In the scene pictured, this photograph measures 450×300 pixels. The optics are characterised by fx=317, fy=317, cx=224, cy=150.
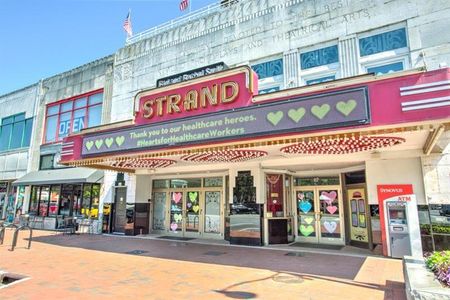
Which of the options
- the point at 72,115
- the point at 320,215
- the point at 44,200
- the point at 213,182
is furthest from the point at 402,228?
the point at 44,200

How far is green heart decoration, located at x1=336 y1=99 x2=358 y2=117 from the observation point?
6.75m

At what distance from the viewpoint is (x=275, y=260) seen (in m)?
8.92

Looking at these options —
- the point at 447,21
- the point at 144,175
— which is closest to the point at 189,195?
the point at 144,175

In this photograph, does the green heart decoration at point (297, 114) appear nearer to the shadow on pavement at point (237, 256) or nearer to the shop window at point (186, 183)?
the shadow on pavement at point (237, 256)

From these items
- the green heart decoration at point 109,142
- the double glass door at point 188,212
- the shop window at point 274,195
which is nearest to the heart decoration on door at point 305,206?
the shop window at point 274,195

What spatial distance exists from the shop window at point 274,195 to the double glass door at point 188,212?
2544 millimetres

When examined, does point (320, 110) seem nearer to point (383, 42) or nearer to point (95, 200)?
point (383, 42)

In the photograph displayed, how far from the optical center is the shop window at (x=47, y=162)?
62.8 feet

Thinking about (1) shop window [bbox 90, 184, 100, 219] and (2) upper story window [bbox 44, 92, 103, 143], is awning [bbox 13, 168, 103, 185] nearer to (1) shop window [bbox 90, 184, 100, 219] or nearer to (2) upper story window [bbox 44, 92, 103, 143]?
(1) shop window [bbox 90, 184, 100, 219]

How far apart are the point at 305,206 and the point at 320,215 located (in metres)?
0.70

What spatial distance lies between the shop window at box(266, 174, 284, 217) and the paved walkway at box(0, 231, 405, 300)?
5.84ft

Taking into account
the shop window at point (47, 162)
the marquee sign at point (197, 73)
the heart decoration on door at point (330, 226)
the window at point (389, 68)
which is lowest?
the heart decoration on door at point (330, 226)

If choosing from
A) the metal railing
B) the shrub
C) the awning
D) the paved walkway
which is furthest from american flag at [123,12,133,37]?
the shrub

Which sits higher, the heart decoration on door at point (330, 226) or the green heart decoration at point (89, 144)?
the green heart decoration at point (89, 144)
